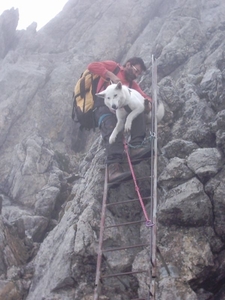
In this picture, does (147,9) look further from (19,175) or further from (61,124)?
(19,175)

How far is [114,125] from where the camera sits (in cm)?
967

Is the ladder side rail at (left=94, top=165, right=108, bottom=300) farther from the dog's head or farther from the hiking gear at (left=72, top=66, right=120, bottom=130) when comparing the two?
the hiking gear at (left=72, top=66, right=120, bottom=130)

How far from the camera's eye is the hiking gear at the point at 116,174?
8453 millimetres

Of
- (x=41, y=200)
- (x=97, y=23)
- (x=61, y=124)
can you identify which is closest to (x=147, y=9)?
(x=97, y=23)

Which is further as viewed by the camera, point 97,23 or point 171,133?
point 97,23

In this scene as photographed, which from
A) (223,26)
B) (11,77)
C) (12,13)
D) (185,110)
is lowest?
(223,26)

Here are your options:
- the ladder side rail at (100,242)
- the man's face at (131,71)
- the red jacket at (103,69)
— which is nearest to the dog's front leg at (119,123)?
the ladder side rail at (100,242)

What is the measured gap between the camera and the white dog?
905 cm

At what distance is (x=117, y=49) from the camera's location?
2338 cm

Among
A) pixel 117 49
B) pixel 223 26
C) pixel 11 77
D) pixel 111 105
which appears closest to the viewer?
pixel 111 105

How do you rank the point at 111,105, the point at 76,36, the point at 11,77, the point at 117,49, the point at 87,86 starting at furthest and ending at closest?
the point at 76,36
the point at 117,49
the point at 11,77
the point at 87,86
the point at 111,105

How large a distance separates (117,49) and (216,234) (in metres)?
18.4

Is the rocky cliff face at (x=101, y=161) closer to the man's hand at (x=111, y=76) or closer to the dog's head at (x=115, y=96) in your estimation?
the dog's head at (x=115, y=96)

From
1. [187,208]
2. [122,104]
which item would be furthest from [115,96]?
[187,208]
